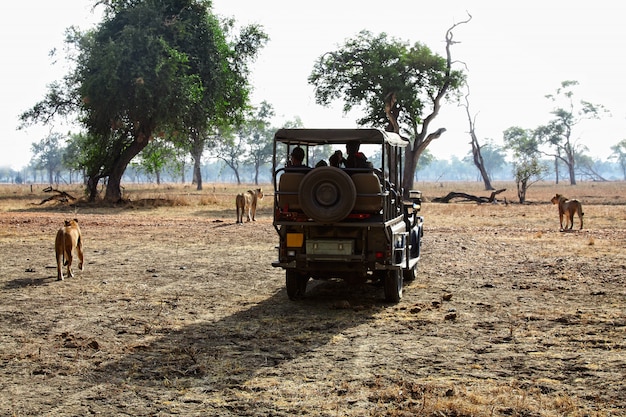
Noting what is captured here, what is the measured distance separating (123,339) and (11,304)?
272cm

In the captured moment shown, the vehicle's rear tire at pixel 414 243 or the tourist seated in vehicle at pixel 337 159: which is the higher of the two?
the tourist seated in vehicle at pixel 337 159

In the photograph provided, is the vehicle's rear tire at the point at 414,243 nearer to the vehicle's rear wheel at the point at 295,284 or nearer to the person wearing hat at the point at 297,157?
the vehicle's rear wheel at the point at 295,284

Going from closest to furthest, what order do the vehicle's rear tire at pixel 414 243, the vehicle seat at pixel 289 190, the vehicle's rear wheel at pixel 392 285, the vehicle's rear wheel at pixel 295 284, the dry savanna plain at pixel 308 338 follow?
the dry savanna plain at pixel 308 338 < the vehicle seat at pixel 289 190 < the vehicle's rear wheel at pixel 392 285 < the vehicle's rear wheel at pixel 295 284 < the vehicle's rear tire at pixel 414 243

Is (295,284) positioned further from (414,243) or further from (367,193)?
(414,243)

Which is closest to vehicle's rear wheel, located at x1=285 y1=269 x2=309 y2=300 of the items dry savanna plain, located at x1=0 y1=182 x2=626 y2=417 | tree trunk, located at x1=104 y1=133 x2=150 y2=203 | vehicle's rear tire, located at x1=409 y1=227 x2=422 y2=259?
dry savanna plain, located at x1=0 y1=182 x2=626 y2=417

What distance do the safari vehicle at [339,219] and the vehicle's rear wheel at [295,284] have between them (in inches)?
0.6

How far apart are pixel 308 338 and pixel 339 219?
1708mm

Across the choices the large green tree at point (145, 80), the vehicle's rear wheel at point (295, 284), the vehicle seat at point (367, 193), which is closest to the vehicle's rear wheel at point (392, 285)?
the vehicle seat at point (367, 193)

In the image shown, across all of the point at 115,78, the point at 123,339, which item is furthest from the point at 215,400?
the point at 115,78

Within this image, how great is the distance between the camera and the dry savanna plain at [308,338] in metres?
5.55

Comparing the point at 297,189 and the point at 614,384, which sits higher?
the point at 297,189

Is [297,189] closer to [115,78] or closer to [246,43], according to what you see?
[115,78]

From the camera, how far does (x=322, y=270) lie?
9117 mm

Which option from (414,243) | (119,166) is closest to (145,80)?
(119,166)
